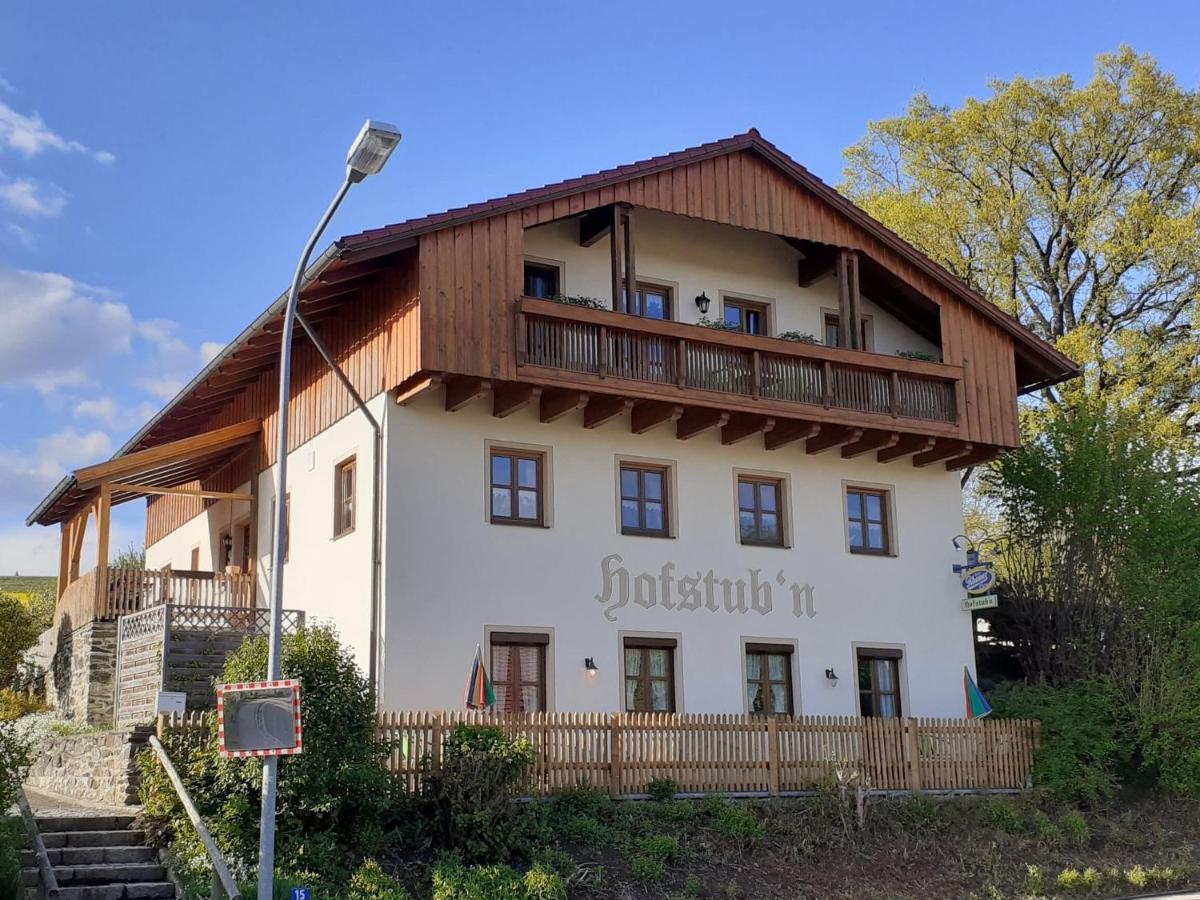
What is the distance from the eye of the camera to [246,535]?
27234 mm

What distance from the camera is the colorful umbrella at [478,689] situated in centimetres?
1986

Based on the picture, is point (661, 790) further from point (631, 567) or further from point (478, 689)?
point (631, 567)

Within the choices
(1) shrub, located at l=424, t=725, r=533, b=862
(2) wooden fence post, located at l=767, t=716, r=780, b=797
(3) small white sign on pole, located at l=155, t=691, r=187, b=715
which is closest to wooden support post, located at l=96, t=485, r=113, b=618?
(3) small white sign on pole, located at l=155, t=691, r=187, b=715

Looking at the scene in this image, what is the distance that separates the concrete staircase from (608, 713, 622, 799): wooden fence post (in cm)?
596

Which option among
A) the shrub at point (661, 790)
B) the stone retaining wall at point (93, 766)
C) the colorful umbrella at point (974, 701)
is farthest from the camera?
the colorful umbrella at point (974, 701)

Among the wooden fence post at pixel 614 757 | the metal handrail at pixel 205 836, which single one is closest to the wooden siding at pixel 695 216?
the wooden fence post at pixel 614 757

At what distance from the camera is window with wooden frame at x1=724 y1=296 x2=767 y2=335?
24938 mm

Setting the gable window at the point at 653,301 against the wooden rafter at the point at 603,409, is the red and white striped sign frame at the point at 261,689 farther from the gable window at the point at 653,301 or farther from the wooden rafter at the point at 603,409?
the gable window at the point at 653,301

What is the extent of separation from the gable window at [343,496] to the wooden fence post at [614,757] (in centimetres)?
542

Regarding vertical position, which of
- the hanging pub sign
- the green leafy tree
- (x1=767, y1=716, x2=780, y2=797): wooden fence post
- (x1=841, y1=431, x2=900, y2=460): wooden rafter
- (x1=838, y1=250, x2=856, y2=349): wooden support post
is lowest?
(x1=767, y1=716, x2=780, y2=797): wooden fence post

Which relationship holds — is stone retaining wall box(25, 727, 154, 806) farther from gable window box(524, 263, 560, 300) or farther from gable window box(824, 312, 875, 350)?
gable window box(824, 312, 875, 350)

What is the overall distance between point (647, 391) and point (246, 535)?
31.7 feet

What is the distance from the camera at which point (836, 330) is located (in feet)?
85.5

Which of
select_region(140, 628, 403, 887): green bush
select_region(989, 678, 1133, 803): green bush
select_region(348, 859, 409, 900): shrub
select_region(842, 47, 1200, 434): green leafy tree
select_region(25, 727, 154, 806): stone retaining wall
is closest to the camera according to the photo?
Answer: select_region(348, 859, 409, 900): shrub
